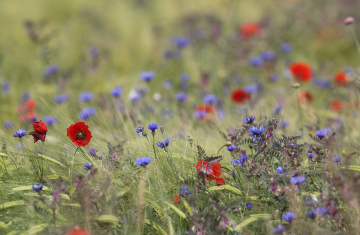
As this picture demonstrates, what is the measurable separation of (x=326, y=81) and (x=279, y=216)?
2879 millimetres

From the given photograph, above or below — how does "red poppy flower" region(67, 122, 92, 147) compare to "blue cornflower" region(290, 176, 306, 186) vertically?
above

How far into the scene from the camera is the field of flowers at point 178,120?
1.33 m

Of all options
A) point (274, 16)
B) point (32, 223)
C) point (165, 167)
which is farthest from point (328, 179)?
point (274, 16)

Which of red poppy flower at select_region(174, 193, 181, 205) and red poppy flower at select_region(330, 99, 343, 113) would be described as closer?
red poppy flower at select_region(174, 193, 181, 205)

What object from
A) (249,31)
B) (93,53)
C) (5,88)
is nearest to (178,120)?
(5,88)

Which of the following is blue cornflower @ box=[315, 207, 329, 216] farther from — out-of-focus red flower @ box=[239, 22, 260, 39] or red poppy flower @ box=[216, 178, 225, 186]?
out-of-focus red flower @ box=[239, 22, 260, 39]

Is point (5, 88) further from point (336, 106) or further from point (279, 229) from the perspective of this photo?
point (279, 229)

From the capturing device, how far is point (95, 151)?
162 cm

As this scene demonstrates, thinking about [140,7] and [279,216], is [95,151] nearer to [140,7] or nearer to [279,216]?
[279,216]

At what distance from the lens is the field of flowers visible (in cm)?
133

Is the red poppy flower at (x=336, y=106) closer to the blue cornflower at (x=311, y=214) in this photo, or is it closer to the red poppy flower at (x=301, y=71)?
the red poppy flower at (x=301, y=71)

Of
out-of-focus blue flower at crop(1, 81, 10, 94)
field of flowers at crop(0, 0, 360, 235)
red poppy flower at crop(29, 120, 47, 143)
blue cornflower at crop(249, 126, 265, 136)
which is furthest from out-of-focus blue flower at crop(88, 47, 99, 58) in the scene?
blue cornflower at crop(249, 126, 265, 136)

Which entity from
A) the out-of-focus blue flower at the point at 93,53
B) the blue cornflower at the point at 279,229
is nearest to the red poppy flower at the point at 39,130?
the blue cornflower at the point at 279,229

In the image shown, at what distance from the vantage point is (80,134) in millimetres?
1500
